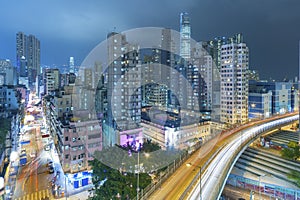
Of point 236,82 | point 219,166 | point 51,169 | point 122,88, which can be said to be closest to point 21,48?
point 122,88

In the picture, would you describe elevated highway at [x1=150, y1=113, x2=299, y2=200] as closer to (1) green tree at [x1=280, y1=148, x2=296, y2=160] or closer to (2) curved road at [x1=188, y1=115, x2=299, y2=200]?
(2) curved road at [x1=188, y1=115, x2=299, y2=200]

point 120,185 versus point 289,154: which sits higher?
point 120,185

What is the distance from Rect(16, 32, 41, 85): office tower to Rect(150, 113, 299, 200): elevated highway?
153 feet

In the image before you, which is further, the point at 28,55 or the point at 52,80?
the point at 28,55

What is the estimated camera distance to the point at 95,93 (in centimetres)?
1556

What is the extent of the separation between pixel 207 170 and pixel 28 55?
54.2 meters

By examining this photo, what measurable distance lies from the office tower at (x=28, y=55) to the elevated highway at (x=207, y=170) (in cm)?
4656

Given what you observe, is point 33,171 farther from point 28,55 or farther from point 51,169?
point 28,55

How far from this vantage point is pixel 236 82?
60.6 feet

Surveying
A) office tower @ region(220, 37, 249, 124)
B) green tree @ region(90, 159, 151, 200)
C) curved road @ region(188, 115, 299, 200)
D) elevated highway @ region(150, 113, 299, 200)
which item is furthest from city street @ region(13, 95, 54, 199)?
office tower @ region(220, 37, 249, 124)

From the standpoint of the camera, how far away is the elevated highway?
5.80 meters

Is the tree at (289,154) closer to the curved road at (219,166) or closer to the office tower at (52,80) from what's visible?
the curved road at (219,166)

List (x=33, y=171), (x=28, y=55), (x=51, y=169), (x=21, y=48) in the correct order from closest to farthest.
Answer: (x=33, y=171), (x=51, y=169), (x=21, y=48), (x=28, y=55)

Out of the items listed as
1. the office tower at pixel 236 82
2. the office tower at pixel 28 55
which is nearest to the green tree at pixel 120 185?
the office tower at pixel 236 82
